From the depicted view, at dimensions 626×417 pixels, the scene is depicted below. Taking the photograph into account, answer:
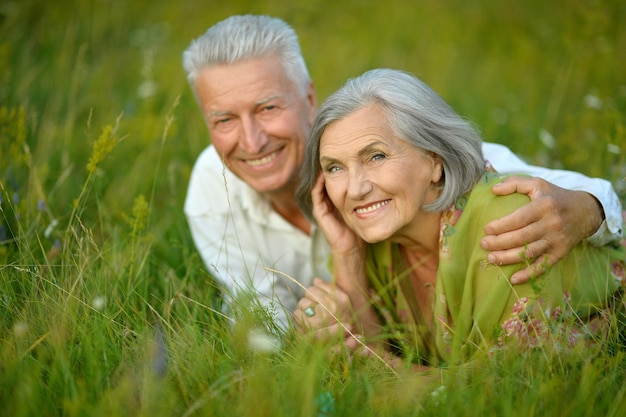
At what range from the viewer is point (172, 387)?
2311mm

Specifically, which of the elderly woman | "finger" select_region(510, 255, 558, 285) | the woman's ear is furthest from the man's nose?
"finger" select_region(510, 255, 558, 285)

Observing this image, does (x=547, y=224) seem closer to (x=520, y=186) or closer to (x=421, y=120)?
(x=520, y=186)

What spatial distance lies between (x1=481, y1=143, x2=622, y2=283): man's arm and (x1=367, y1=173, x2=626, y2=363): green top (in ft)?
0.18

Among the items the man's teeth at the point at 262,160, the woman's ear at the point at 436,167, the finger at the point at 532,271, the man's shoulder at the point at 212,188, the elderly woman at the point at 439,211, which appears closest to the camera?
the finger at the point at 532,271

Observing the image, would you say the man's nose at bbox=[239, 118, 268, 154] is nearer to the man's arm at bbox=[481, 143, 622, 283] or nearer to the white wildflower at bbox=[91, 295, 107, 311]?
the white wildflower at bbox=[91, 295, 107, 311]

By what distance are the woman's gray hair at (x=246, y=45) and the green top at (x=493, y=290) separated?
130 cm

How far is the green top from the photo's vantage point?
2.65m

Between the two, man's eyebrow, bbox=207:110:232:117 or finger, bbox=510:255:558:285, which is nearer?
finger, bbox=510:255:558:285

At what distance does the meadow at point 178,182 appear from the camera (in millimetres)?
2207

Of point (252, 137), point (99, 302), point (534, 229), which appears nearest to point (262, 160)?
point (252, 137)

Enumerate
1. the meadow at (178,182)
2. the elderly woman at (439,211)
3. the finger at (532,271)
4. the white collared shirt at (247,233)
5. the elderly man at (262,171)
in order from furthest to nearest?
the white collared shirt at (247,233) < the elderly man at (262,171) < the elderly woman at (439,211) < the finger at (532,271) < the meadow at (178,182)

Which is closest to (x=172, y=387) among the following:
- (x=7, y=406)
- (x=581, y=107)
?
(x=7, y=406)

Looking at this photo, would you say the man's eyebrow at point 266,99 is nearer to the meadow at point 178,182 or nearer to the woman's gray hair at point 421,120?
the meadow at point 178,182

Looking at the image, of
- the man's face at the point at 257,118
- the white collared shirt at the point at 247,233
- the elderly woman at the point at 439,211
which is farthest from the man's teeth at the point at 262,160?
the elderly woman at the point at 439,211
